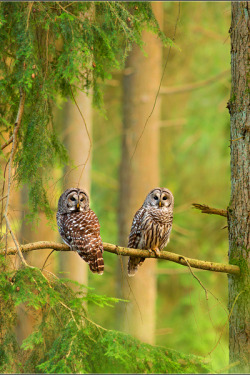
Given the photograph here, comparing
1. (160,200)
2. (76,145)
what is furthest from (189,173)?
(160,200)

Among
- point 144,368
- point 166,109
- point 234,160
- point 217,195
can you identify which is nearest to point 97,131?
point 166,109

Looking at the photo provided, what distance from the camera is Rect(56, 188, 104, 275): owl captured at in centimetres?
505

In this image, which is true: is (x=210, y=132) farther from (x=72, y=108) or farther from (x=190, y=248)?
(x=72, y=108)

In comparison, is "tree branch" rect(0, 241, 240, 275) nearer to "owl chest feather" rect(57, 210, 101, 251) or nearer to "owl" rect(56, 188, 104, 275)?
"owl" rect(56, 188, 104, 275)

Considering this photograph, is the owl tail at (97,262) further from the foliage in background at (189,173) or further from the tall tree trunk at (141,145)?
the foliage in background at (189,173)

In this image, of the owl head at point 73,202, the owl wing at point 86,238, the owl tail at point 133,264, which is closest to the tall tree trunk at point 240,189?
the owl wing at point 86,238

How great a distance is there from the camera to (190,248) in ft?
43.3

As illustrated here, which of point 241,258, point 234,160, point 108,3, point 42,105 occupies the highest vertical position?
point 108,3

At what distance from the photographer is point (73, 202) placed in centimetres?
556

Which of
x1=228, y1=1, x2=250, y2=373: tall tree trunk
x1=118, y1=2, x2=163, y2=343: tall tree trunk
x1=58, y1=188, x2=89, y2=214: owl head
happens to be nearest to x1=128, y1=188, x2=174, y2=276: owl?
x1=58, y1=188, x2=89, y2=214: owl head

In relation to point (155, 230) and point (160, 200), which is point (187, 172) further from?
point (155, 230)

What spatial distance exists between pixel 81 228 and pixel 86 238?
0.16m

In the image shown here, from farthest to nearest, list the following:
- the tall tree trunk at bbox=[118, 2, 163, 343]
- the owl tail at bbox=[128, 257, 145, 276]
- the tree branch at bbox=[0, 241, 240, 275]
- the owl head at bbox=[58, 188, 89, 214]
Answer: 1. the tall tree trunk at bbox=[118, 2, 163, 343]
2. the owl tail at bbox=[128, 257, 145, 276]
3. the owl head at bbox=[58, 188, 89, 214]
4. the tree branch at bbox=[0, 241, 240, 275]

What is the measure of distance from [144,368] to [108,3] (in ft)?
9.36
